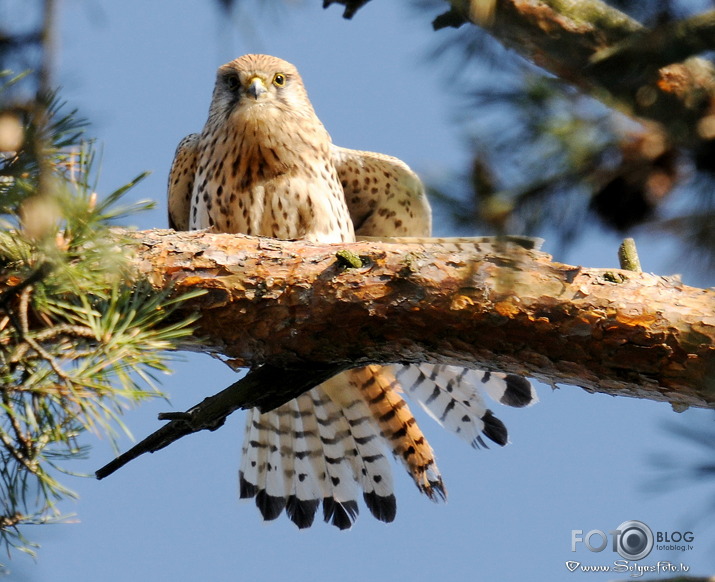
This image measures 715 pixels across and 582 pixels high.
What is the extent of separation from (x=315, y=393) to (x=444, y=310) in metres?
1.78

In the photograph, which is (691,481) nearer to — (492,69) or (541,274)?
(492,69)

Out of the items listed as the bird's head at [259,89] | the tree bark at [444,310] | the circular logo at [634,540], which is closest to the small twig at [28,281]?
the tree bark at [444,310]

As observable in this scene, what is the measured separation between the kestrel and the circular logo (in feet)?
2.37

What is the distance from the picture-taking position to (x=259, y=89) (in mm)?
4988

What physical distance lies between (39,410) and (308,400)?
8.59ft

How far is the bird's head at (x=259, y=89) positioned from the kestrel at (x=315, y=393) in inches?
0.5

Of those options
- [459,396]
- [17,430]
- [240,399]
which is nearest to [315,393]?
[459,396]

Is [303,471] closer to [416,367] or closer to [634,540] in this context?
[416,367]

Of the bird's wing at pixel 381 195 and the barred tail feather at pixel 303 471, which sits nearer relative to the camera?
the barred tail feather at pixel 303 471

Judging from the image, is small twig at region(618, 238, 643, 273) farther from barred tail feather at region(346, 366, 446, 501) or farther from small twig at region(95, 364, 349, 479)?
barred tail feather at region(346, 366, 446, 501)

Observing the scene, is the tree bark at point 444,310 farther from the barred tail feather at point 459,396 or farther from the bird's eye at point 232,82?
the bird's eye at point 232,82

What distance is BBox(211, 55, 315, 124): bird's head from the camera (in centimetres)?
496

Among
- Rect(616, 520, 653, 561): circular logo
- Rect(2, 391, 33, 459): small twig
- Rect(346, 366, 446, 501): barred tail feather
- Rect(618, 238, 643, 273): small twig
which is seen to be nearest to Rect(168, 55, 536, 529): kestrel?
Rect(346, 366, 446, 501): barred tail feather

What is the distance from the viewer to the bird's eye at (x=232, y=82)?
16.9 ft
